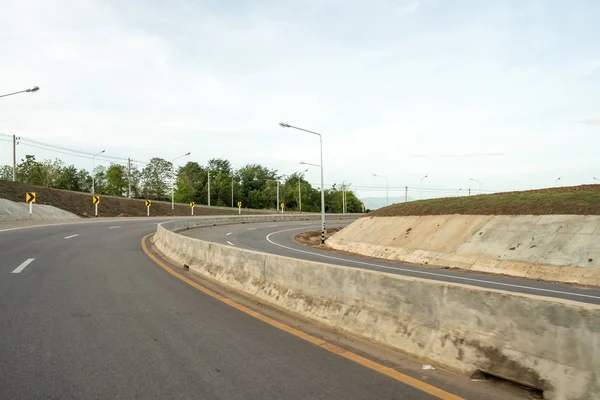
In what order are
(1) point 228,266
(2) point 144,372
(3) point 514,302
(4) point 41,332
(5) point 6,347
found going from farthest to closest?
1. (1) point 228,266
2. (4) point 41,332
3. (5) point 6,347
4. (2) point 144,372
5. (3) point 514,302

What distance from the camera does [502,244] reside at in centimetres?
2064

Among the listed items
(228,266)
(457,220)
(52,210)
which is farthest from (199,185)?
(228,266)

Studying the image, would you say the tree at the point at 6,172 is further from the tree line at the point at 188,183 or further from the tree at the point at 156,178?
the tree at the point at 156,178

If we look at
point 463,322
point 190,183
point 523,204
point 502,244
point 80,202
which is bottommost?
point 502,244

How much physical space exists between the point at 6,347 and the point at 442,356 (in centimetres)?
490

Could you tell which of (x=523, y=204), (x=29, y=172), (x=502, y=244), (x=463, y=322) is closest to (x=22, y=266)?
(x=463, y=322)

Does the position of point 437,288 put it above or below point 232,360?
above

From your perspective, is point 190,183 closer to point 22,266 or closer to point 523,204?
point 523,204

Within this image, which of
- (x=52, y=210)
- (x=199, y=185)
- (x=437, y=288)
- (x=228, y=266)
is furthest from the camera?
(x=199, y=185)

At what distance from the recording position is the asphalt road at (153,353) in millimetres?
4250

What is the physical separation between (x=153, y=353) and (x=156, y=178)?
12924 centimetres

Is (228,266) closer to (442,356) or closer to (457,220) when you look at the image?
(442,356)

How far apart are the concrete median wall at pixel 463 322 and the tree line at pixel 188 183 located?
101 meters

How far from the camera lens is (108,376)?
4.58m
